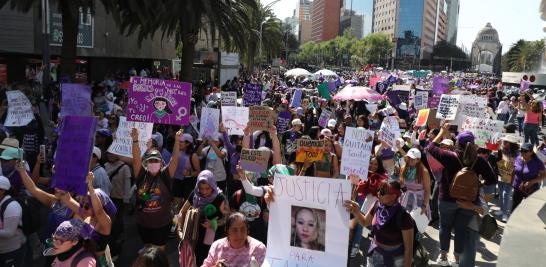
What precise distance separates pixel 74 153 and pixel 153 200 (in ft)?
2.97

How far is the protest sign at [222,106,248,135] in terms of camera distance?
338 inches

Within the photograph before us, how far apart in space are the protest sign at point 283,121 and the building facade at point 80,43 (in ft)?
24.0

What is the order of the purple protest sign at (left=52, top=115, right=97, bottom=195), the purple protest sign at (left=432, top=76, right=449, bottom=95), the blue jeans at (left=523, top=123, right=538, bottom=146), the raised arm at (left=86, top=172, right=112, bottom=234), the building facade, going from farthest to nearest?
the building facade
the purple protest sign at (left=432, top=76, right=449, bottom=95)
the blue jeans at (left=523, top=123, right=538, bottom=146)
the purple protest sign at (left=52, top=115, right=97, bottom=195)
the raised arm at (left=86, top=172, right=112, bottom=234)

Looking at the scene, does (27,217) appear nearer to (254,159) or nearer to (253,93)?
(254,159)

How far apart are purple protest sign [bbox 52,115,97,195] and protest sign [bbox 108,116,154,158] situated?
4.90 ft

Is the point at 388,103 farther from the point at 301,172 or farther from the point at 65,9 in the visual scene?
the point at 301,172

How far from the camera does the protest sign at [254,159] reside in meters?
6.05

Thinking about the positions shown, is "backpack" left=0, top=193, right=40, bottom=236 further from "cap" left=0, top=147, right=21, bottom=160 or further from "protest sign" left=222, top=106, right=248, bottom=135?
"protest sign" left=222, top=106, right=248, bottom=135

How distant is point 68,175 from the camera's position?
4.72 m

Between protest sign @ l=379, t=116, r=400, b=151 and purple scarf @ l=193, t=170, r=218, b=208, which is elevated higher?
protest sign @ l=379, t=116, r=400, b=151

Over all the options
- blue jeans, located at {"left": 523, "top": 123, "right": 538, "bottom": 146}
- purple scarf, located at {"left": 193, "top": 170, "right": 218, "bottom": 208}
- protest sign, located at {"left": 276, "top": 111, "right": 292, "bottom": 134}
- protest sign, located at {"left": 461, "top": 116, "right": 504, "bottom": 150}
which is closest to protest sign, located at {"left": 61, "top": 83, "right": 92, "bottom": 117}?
protest sign, located at {"left": 276, "top": 111, "right": 292, "bottom": 134}

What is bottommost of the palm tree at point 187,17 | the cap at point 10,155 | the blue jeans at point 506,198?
the blue jeans at point 506,198

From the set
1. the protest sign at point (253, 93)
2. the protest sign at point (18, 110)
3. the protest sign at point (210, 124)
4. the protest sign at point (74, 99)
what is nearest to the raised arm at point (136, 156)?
the protest sign at point (210, 124)

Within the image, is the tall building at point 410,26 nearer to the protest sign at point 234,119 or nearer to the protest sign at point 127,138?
the protest sign at point 234,119
